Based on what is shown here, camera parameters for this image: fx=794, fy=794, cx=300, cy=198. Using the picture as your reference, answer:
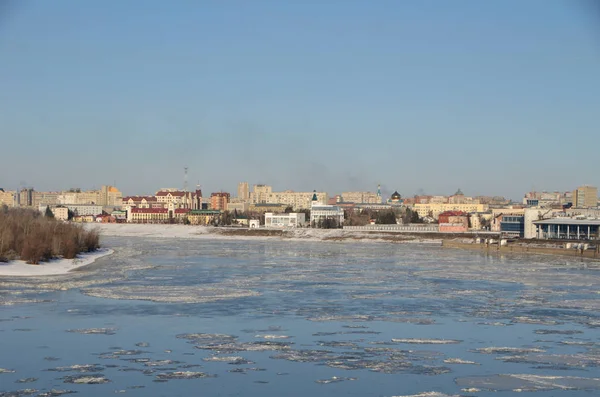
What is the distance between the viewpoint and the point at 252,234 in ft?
236

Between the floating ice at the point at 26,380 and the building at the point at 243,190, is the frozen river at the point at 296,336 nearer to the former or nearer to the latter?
the floating ice at the point at 26,380

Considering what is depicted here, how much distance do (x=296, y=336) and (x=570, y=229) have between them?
41928 millimetres

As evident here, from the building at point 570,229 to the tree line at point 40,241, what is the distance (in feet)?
97.0

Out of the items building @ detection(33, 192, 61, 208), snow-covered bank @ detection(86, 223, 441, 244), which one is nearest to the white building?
snow-covered bank @ detection(86, 223, 441, 244)

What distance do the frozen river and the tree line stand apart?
4.76 metres

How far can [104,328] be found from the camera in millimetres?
13094

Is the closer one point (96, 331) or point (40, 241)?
point (96, 331)

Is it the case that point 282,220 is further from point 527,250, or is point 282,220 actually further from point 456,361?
point 456,361

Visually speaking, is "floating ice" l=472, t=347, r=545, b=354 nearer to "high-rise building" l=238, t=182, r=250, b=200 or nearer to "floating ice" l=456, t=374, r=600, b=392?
"floating ice" l=456, t=374, r=600, b=392

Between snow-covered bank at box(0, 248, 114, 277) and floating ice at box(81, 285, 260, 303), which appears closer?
floating ice at box(81, 285, 260, 303)

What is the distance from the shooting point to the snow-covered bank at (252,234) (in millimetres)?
63094

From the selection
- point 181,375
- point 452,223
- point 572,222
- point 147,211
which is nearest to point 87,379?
point 181,375

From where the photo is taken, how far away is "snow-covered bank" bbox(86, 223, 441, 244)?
6309cm

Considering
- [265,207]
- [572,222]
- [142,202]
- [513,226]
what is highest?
[142,202]
